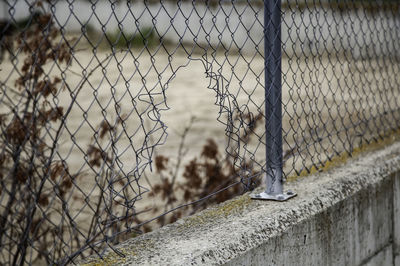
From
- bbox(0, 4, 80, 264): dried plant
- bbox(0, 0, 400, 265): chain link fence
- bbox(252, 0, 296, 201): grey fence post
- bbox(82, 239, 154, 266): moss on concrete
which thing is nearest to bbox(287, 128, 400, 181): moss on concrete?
bbox(0, 0, 400, 265): chain link fence

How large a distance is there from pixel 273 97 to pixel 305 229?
542mm

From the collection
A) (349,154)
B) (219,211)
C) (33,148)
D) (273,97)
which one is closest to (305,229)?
(219,211)

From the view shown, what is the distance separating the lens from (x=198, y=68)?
36.1 feet

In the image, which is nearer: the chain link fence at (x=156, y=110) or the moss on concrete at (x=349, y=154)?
the chain link fence at (x=156, y=110)

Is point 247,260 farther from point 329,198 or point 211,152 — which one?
point 211,152

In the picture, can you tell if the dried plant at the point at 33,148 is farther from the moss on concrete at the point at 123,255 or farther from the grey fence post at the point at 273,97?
the grey fence post at the point at 273,97

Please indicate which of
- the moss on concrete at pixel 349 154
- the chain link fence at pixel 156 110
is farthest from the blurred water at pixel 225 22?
the moss on concrete at pixel 349 154

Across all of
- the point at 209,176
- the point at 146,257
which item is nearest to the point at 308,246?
the point at 146,257

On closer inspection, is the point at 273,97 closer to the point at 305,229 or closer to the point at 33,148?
the point at 305,229

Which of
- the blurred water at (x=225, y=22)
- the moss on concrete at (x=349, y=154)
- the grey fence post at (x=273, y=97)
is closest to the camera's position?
the blurred water at (x=225, y=22)

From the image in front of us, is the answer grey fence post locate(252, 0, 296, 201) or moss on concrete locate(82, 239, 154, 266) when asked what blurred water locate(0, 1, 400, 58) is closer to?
grey fence post locate(252, 0, 296, 201)

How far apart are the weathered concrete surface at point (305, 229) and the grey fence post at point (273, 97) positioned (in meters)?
0.09

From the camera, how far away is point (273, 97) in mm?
2369

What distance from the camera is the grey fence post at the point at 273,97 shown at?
2359 millimetres
